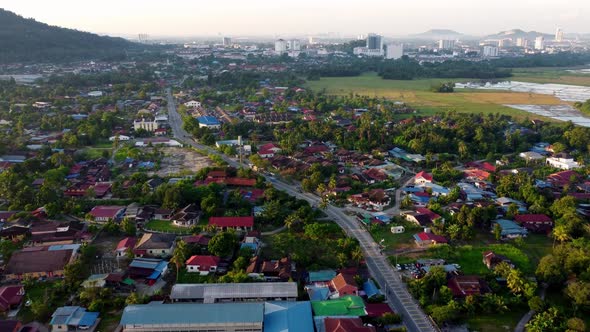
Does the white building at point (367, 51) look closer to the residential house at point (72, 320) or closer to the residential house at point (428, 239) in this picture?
the residential house at point (428, 239)

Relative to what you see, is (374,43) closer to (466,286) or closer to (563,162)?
(563,162)

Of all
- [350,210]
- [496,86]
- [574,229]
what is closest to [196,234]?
[350,210]

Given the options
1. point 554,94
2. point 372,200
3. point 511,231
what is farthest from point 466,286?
point 554,94

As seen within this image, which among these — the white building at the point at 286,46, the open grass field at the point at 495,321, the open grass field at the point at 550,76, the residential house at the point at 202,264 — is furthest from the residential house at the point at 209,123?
the white building at the point at 286,46

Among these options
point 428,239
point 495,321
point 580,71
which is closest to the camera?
point 495,321

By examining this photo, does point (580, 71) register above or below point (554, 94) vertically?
above

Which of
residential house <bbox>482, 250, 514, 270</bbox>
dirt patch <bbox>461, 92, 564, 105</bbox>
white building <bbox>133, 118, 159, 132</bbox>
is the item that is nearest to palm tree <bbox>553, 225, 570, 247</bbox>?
residential house <bbox>482, 250, 514, 270</bbox>
